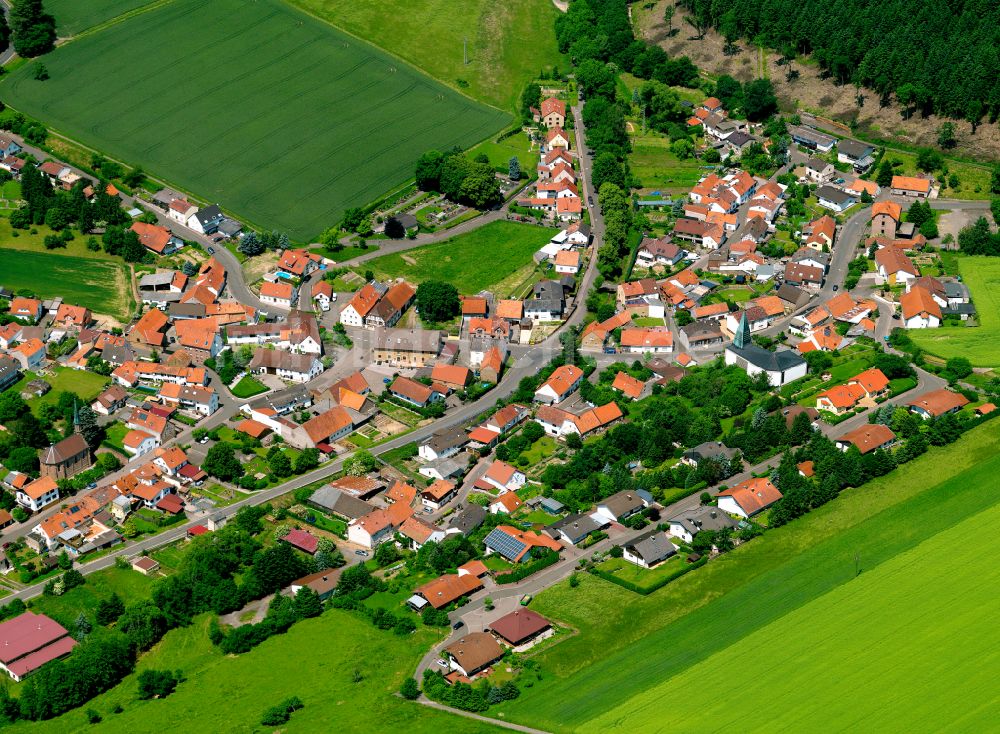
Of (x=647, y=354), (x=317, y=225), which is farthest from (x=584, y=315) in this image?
(x=317, y=225)

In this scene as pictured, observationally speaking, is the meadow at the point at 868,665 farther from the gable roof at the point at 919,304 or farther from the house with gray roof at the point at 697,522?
the gable roof at the point at 919,304

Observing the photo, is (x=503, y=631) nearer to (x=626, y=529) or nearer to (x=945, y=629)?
(x=626, y=529)

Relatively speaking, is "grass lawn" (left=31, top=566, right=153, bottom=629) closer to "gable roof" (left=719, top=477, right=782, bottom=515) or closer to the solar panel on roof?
the solar panel on roof

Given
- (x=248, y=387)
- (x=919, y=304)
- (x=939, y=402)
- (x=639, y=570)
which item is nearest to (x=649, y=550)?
(x=639, y=570)

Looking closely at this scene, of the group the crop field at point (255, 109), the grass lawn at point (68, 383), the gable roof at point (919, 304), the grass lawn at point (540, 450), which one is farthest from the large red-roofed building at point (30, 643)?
Answer: the gable roof at point (919, 304)

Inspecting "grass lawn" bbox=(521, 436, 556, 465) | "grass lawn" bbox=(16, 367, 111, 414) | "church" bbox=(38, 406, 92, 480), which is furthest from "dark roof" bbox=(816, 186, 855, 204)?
"church" bbox=(38, 406, 92, 480)

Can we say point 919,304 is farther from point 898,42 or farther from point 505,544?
point 505,544
